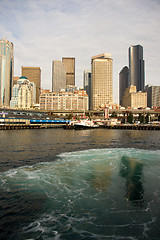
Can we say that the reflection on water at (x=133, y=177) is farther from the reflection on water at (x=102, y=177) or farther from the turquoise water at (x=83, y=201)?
the reflection on water at (x=102, y=177)

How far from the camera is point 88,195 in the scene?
531 inches

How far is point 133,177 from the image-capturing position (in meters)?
18.0

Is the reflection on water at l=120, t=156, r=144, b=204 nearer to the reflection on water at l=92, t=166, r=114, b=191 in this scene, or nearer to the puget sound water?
the puget sound water

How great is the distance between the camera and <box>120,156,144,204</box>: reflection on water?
527 inches

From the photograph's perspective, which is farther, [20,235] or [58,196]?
[58,196]

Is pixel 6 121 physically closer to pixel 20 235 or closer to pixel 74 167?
pixel 74 167

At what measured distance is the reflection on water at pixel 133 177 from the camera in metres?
13.4

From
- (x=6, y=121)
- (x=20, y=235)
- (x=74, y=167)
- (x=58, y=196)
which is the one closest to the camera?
(x=20, y=235)

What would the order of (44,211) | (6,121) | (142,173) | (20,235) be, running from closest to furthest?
(20,235), (44,211), (142,173), (6,121)

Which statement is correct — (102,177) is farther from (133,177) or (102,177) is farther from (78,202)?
(78,202)

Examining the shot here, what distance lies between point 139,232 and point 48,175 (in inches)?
425

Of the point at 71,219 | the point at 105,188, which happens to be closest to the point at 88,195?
the point at 105,188

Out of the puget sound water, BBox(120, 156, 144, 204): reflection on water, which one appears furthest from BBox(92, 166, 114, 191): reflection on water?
BBox(120, 156, 144, 204): reflection on water

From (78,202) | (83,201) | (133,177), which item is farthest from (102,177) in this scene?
(78,202)
